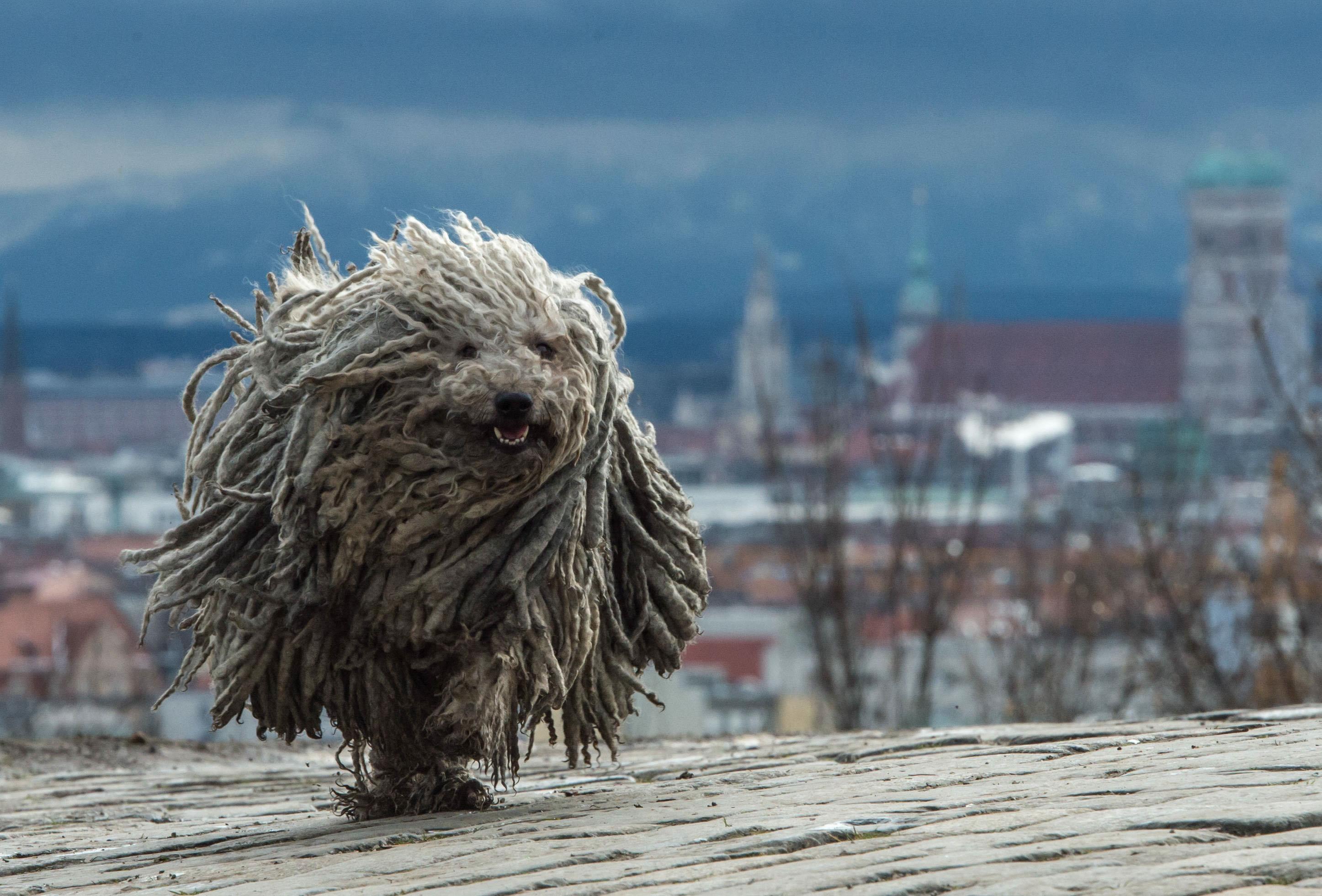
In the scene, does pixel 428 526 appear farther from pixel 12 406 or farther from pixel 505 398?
pixel 12 406

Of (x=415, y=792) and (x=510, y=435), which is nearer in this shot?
(x=510, y=435)

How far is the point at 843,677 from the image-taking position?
60.4ft

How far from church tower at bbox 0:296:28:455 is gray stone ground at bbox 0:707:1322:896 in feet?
483

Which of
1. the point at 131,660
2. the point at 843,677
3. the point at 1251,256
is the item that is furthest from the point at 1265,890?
the point at 1251,256

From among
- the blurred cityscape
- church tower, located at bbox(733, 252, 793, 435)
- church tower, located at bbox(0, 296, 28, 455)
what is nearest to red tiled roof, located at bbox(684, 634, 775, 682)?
the blurred cityscape

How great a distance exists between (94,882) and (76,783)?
279 centimetres

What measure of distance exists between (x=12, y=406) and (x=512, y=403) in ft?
537

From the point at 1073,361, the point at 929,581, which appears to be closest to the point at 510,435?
the point at 929,581

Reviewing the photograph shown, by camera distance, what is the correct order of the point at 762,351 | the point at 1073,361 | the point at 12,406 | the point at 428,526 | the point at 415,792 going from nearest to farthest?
1. the point at 428,526
2. the point at 415,792
3. the point at 12,406
4. the point at 762,351
5. the point at 1073,361

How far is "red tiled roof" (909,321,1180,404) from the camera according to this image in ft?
559

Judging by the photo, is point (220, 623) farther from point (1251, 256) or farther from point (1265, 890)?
point (1251, 256)

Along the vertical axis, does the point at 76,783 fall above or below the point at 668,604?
below

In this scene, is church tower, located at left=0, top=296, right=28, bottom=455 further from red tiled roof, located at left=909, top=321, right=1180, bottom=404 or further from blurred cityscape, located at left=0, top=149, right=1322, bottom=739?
red tiled roof, located at left=909, top=321, right=1180, bottom=404

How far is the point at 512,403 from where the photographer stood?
5258mm
